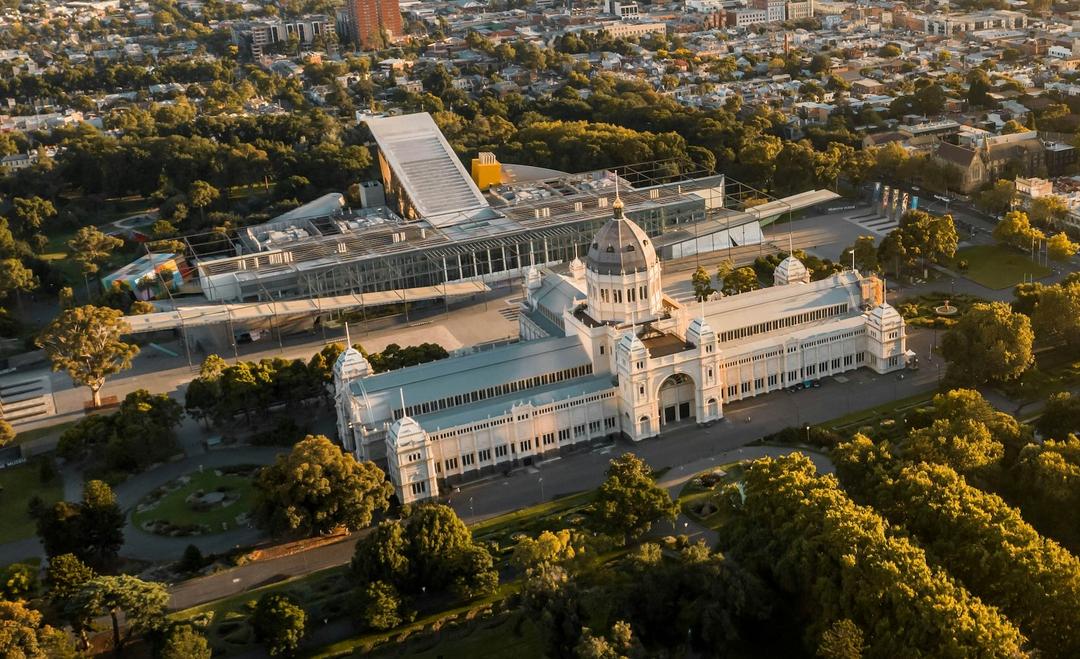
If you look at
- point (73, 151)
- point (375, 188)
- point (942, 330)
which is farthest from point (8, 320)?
point (942, 330)

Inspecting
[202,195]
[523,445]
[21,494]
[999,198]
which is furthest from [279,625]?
[202,195]

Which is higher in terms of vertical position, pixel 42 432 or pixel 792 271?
pixel 792 271

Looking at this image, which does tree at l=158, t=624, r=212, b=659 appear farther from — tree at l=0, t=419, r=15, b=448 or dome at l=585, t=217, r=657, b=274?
dome at l=585, t=217, r=657, b=274

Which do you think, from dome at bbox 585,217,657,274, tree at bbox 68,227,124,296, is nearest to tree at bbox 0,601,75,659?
dome at bbox 585,217,657,274

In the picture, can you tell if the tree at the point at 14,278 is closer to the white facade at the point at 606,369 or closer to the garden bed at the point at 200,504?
the garden bed at the point at 200,504

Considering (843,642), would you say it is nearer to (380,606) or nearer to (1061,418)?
(380,606)

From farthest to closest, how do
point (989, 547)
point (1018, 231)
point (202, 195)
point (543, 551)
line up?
point (202, 195) < point (1018, 231) < point (543, 551) < point (989, 547)
